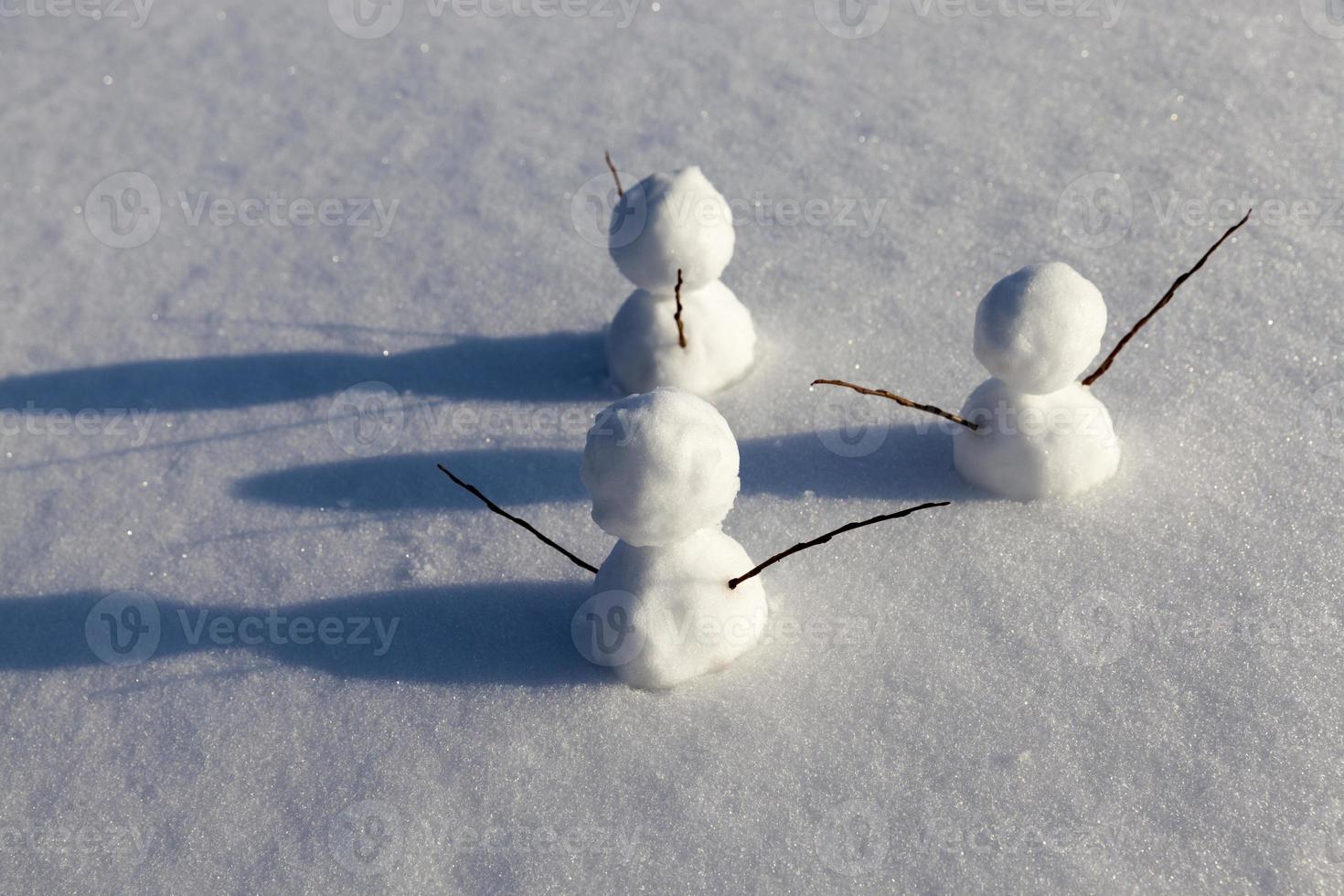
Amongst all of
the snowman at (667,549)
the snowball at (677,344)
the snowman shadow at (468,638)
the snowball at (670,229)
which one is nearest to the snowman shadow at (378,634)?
the snowman shadow at (468,638)

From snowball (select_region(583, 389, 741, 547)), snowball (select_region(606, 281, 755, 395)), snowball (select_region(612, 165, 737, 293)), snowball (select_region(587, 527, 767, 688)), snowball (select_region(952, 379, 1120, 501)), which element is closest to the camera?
snowball (select_region(583, 389, 741, 547))

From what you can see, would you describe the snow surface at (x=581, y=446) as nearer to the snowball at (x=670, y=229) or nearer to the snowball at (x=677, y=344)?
the snowball at (x=677, y=344)

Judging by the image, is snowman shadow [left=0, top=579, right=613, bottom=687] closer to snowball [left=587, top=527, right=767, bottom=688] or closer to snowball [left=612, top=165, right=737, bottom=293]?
snowball [left=587, top=527, right=767, bottom=688]

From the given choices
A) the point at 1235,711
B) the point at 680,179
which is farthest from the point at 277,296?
the point at 1235,711

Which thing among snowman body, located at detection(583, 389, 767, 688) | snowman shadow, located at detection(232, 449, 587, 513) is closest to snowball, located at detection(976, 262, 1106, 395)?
snowman body, located at detection(583, 389, 767, 688)

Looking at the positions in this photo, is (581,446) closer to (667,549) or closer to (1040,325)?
(667,549)

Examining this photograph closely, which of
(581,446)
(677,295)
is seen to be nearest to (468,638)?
(581,446)

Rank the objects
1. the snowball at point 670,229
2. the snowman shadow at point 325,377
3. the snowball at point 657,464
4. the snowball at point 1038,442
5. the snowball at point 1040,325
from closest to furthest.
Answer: the snowball at point 657,464 < the snowball at point 1040,325 < the snowball at point 1038,442 < the snowball at point 670,229 < the snowman shadow at point 325,377
